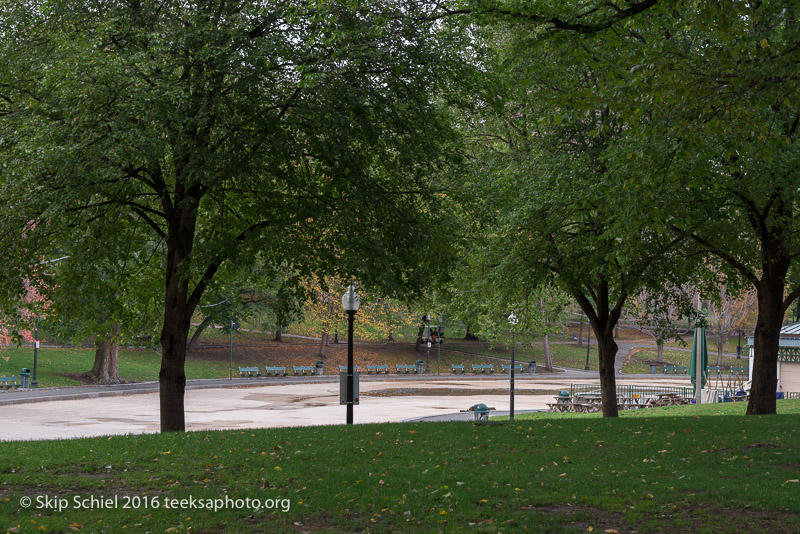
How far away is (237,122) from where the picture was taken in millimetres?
10766

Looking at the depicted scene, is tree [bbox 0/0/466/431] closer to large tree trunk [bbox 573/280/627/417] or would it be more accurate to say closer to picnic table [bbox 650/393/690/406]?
large tree trunk [bbox 573/280/627/417]

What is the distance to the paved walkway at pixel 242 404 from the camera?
2247 centimetres

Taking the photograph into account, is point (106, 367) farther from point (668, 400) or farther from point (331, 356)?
point (668, 400)

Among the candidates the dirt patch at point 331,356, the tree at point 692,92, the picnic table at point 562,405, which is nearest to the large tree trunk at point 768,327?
the tree at point 692,92

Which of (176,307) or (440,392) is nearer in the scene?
(176,307)

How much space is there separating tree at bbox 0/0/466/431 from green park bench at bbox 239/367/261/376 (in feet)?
108

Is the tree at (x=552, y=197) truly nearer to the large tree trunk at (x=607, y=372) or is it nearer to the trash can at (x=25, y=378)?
the large tree trunk at (x=607, y=372)

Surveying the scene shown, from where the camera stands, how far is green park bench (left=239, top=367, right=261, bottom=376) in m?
45.6

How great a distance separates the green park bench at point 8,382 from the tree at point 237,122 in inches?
1007

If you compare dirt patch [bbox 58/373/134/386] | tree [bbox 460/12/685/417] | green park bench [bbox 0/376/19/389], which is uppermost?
tree [bbox 460/12/685/417]

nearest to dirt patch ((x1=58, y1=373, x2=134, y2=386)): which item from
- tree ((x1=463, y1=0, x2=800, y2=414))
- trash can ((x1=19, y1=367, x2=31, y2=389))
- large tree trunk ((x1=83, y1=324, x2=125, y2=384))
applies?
large tree trunk ((x1=83, y1=324, x2=125, y2=384))

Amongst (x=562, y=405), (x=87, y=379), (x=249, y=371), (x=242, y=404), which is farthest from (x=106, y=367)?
(x=562, y=405)

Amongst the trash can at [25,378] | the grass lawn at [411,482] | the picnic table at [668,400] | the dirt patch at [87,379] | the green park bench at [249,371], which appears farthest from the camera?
the green park bench at [249,371]

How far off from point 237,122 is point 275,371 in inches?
1529
